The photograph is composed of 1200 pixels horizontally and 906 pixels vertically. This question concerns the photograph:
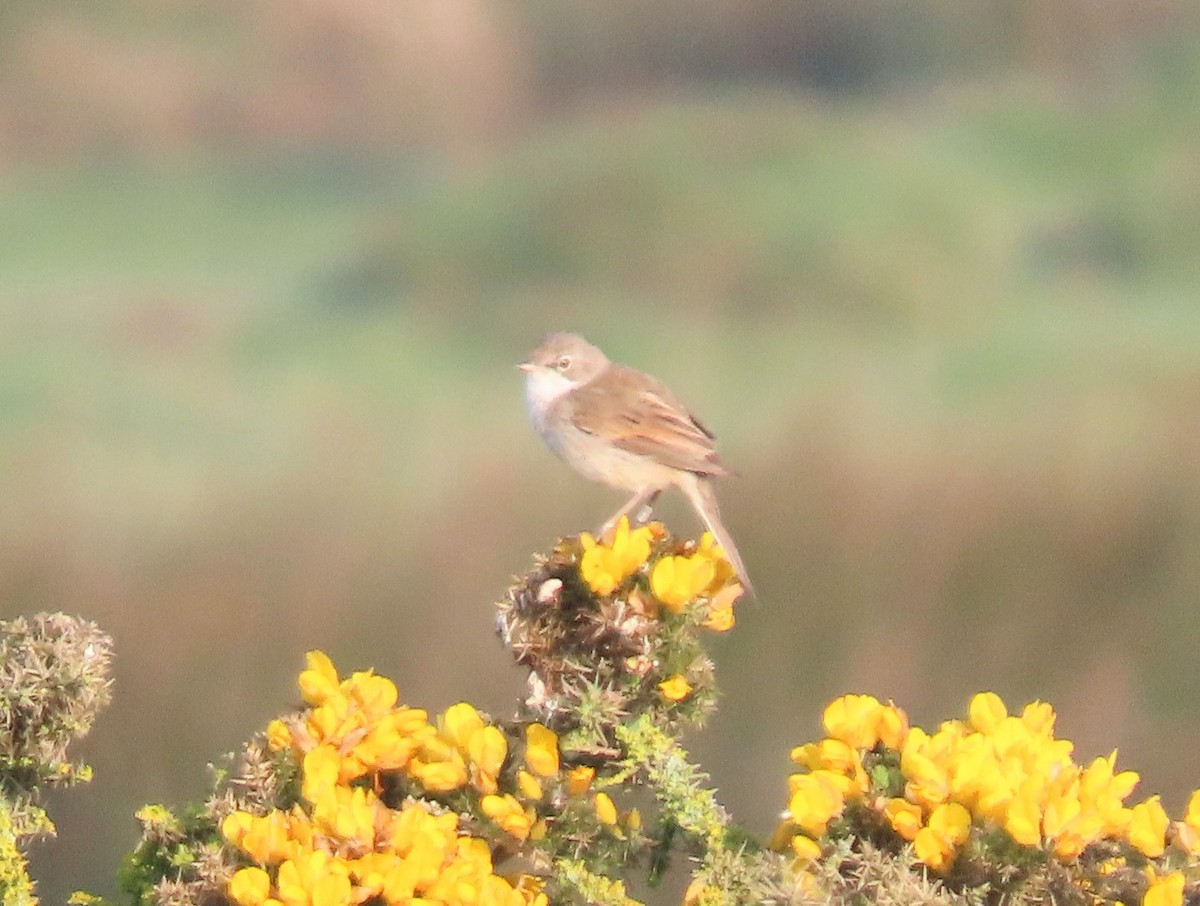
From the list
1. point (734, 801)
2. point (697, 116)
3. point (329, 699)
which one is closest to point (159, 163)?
point (697, 116)

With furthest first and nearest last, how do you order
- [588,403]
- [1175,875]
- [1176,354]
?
[1176,354] < [588,403] < [1175,875]

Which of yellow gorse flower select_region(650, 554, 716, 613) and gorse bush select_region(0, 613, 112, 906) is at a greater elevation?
yellow gorse flower select_region(650, 554, 716, 613)

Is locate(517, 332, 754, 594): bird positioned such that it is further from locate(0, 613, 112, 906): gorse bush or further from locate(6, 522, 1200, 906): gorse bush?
locate(0, 613, 112, 906): gorse bush

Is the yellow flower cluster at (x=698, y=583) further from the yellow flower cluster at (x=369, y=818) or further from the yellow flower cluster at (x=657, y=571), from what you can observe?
the yellow flower cluster at (x=369, y=818)

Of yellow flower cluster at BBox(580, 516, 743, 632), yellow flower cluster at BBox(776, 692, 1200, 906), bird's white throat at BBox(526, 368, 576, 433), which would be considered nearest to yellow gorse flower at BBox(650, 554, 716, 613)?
yellow flower cluster at BBox(580, 516, 743, 632)

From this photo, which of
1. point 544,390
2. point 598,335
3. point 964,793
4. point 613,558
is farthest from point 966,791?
point 598,335

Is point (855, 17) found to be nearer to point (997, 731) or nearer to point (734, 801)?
point (734, 801)

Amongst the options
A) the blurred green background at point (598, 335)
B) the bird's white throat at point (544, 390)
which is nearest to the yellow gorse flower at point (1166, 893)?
the bird's white throat at point (544, 390)
